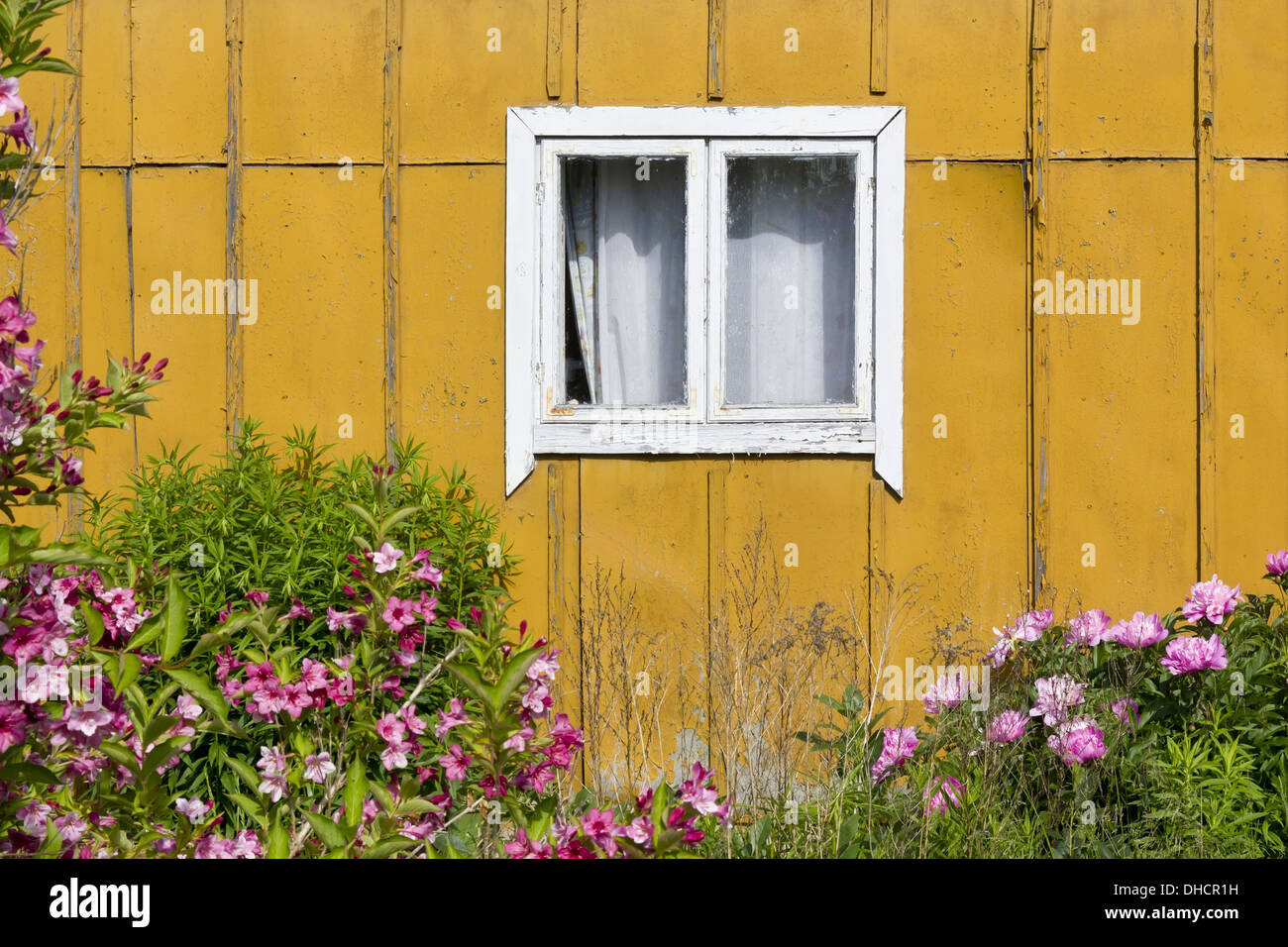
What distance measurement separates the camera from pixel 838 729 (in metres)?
3.85

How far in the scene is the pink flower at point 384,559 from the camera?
2564 millimetres

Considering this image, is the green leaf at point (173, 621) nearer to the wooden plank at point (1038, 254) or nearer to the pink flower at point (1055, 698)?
the pink flower at point (1055, 698)

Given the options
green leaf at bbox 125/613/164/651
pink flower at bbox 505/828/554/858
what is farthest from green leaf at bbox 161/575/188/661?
pink flower at bbox 505/828/554/858

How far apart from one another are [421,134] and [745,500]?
6.72ft

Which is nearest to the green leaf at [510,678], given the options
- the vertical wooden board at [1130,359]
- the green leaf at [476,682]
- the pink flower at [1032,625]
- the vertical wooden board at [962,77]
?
the green leaf at [476,682]

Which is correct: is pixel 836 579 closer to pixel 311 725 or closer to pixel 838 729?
pixel 838 729

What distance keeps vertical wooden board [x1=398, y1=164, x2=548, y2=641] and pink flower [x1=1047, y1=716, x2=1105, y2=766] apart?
2.19m

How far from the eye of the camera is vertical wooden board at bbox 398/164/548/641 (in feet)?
15.0

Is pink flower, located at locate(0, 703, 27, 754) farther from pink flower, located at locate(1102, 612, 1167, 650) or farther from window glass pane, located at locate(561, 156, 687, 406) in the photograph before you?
pink flower, located at locate(1102, 612, 1167, 650)

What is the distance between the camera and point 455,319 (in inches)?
181

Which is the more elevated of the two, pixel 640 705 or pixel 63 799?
pixel 63 799

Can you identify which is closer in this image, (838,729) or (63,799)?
(63,799)

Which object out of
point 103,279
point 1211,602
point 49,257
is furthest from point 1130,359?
point 49,257
